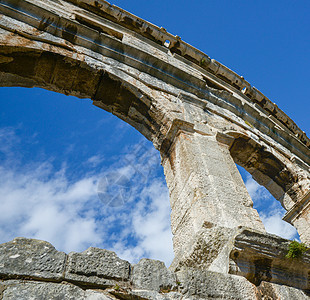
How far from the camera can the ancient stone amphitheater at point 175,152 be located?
2266mm

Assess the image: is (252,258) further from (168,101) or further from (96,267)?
(168,101)

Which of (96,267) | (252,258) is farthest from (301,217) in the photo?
(96,267)

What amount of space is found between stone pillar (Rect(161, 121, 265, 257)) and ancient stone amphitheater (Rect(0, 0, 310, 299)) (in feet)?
0.06

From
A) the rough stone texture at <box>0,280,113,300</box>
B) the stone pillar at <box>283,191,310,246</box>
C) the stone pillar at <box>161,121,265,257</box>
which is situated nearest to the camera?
the rough stone texture at <box>0,280,113,300</box>

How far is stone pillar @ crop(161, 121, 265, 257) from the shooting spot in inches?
144

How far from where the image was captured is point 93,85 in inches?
225

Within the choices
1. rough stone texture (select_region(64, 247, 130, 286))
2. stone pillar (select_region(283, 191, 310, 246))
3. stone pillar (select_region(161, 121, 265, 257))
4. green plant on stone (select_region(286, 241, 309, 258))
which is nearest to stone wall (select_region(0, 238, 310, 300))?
rough stone texture (select_region(64, 247, 130, 286))

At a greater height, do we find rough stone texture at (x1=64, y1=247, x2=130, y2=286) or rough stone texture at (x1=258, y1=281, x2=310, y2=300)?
rough stone texture at (x1=64, y1=247, x2=130, y2=286)

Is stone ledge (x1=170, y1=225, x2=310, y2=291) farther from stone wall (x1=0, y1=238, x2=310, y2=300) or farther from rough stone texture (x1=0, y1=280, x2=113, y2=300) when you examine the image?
rough stone texture (x1=0, y1=280, x2=113, y2=300)

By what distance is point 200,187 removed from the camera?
13.1 ft

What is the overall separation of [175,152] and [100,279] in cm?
302

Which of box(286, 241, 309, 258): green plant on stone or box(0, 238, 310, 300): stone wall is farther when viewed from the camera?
box(286, 241, 309, 258): green plant on stone

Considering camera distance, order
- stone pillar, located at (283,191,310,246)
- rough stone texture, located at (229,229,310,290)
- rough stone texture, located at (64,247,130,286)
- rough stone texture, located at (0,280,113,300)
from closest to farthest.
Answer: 1. rough stone texture, located at (0,280,113,300)
2. rough stone texture, located at (64,247,130,286)
3. rough stone texture, located at (229,229,310,290)
4. stone pillar, located at (283,191,310,246)

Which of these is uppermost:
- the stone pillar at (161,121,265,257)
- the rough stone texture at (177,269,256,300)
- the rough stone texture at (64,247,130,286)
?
the stone pillar at (161,121,265,257)
